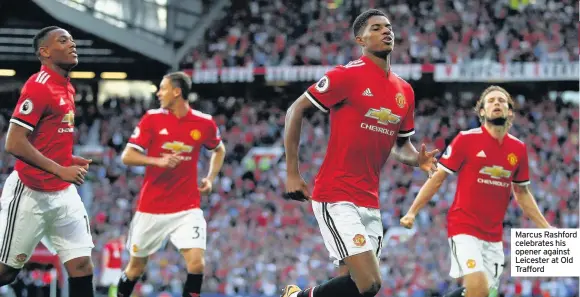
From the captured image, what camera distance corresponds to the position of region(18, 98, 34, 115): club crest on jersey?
7.10 metres

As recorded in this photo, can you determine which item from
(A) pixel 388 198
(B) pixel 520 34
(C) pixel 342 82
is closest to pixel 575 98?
(B) pixel 520 34

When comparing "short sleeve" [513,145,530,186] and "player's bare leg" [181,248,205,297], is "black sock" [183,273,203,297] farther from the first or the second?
"short sleeve" [513,145,530,186]

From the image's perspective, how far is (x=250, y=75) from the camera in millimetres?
26812

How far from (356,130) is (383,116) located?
23 centimetres

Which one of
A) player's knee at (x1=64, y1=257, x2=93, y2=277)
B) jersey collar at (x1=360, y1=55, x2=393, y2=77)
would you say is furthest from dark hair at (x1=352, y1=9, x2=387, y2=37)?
player's knee at (x1=64, y1=257, x2=93, y2=277)

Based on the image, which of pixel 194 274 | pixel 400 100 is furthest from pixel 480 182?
pixel 194 274

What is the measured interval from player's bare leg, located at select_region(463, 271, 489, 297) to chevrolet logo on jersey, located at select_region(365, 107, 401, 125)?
2.54m

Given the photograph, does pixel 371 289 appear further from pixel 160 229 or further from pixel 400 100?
pixel 160 229

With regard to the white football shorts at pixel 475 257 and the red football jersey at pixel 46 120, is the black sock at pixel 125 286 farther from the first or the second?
the white football shorts at pixel 475 257

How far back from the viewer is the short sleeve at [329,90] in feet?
21.4

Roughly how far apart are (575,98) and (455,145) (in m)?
17.5

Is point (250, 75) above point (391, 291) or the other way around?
above

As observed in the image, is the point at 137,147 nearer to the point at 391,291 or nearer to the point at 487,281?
the point at 487,281

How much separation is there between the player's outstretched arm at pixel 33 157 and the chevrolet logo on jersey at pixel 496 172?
3.89 metres
